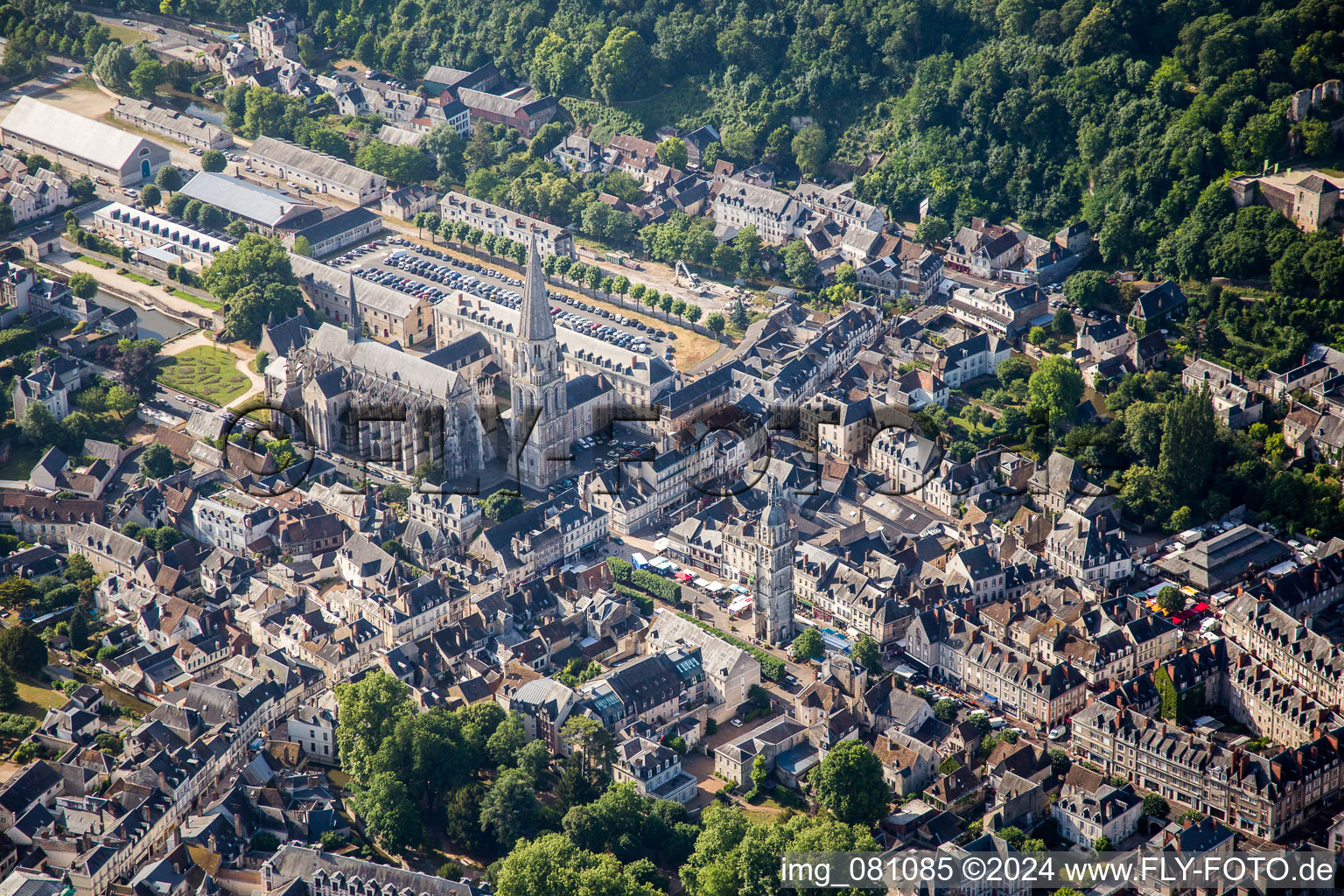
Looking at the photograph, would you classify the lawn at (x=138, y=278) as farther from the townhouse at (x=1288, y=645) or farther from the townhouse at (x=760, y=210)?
the townhouse at (x=1288, y=645)

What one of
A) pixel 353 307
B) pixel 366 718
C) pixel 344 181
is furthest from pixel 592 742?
pixel 344 181

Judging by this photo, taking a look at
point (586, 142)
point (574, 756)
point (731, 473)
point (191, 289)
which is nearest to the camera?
point (574, 756)

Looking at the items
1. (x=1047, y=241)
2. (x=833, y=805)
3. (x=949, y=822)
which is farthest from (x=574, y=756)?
(x=1047, y=241)

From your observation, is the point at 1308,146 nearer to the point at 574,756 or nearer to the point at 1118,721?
the point at 1118,721

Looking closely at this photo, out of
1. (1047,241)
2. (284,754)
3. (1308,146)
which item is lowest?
(284,754)

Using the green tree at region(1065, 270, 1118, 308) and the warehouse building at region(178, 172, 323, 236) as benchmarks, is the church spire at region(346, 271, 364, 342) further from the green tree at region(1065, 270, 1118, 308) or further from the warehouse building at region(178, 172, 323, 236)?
the green tree at region(1065, 270, 1118, 308)
